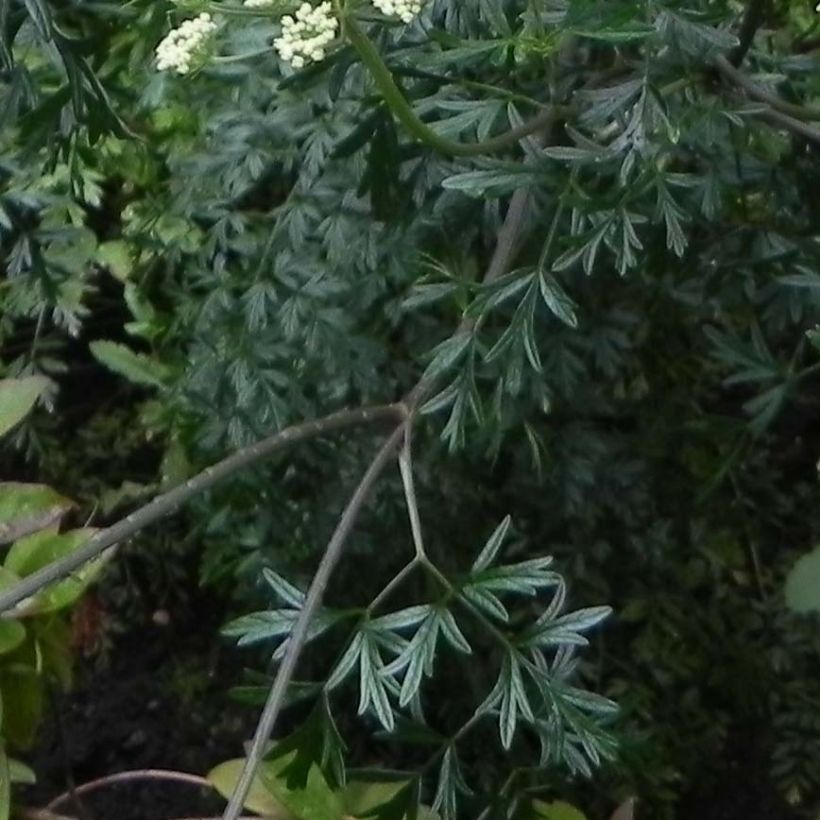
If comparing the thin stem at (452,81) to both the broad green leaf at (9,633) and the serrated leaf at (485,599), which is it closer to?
the serrated leaf at (485,599)

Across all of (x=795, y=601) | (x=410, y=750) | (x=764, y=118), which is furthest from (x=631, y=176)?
(x=410, y=750)

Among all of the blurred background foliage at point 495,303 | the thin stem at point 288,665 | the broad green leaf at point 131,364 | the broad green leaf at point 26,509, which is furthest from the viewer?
the broad green leaf at point 131,364

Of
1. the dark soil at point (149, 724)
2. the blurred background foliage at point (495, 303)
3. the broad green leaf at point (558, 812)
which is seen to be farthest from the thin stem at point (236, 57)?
the dark soil at point (149, 724)

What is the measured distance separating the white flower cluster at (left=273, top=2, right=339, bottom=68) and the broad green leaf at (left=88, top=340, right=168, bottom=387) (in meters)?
0.77

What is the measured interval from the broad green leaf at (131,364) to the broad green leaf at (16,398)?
1.19 feet

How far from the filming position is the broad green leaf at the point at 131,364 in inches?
60.2

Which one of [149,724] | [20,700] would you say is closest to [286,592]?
[20,700]

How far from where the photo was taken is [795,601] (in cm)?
90

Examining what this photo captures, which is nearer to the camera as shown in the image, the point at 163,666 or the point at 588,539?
the point at 588,539

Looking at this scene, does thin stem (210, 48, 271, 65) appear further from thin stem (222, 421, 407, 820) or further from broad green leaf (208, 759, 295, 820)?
broad green leaf (208, 759, 295, 820)

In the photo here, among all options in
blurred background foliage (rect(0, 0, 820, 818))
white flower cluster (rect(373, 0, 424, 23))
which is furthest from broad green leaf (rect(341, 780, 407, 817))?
white flower cluster (rect(373, 0, 424, 23))

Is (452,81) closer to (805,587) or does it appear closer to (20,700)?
(805,587)

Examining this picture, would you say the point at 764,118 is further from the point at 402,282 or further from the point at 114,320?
the point at 114,320

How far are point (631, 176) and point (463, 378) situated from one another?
0.18 meters
